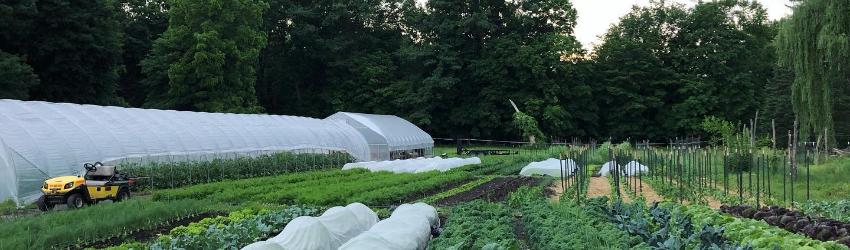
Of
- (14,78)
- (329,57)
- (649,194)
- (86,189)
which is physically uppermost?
(329,57)

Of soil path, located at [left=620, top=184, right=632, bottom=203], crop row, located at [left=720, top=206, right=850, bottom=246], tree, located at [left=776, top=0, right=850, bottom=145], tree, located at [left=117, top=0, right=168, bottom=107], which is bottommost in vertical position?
soil path, located at [left=620, top=184, right=632, bottom=203]

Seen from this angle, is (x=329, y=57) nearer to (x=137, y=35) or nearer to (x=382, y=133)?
(x=137, y=35)

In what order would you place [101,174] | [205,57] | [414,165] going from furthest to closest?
[205,57], [414,165], [101,174]

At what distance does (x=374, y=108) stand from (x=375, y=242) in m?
42.6

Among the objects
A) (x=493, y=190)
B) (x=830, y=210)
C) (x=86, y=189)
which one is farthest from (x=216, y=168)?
(x=830, y=210)

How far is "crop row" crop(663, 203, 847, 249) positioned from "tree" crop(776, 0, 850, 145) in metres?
14.6

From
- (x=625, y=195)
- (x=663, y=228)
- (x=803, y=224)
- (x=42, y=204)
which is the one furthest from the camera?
(x=625, y=195)

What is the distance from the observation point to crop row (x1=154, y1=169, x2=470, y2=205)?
15.7 metres

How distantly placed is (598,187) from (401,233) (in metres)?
12.1

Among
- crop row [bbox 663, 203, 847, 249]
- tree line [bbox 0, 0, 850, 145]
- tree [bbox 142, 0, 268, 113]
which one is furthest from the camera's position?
tree line [bbox 0, 0, 850, 145]

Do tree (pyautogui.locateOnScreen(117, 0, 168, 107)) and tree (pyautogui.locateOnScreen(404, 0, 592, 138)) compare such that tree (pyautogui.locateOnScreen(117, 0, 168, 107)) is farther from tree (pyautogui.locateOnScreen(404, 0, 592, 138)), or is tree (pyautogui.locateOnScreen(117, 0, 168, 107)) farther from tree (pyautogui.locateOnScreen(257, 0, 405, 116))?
tree (pyautogui.locateOnScreen(404, 0, 592, 138))

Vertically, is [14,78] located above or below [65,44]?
below

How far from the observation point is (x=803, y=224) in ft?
31.7

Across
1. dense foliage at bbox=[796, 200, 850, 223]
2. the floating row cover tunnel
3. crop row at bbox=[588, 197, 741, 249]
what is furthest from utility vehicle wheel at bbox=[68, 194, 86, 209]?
dense foliage at bbox=[796, 200, 850, 223]
